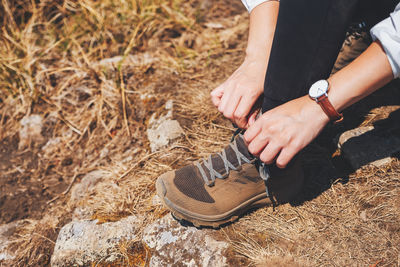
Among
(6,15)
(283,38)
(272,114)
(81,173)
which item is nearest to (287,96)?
(272,114)

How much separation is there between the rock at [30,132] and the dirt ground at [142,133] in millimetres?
38

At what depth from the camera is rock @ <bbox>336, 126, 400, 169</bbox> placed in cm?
156

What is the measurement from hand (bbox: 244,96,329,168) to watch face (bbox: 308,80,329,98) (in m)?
0.03

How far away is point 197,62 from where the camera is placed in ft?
8.72

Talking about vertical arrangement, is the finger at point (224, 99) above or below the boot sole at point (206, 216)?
above

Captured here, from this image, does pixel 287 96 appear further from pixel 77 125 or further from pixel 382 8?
pixel 77 125

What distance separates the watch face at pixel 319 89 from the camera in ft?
3.53

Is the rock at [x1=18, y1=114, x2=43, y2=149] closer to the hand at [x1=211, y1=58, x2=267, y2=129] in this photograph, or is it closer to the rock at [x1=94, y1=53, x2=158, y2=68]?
the rock at [x1=94, y1=53, x2=158, y2=68]

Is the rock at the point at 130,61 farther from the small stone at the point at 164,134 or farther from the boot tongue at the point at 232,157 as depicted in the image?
the boot tongue at the point at 232,157

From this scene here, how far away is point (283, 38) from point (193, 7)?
2.45 meters

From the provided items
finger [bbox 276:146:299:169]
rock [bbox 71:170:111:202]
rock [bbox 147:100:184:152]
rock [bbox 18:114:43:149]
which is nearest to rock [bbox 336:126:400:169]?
finger [bbox 276:146:299:169]

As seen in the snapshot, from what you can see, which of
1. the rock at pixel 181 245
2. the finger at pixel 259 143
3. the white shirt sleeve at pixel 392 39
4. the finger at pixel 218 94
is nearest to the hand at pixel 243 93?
the finger at pixel 218 94

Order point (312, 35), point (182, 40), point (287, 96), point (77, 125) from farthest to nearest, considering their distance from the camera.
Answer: point (182, 40) < point (77, 125) < point (287, 96) < point (312, 35)

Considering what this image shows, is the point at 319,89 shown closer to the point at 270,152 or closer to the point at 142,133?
the point at 270,152
